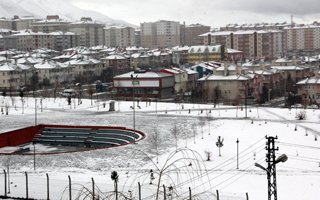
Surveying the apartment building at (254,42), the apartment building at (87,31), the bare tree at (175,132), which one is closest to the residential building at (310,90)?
the bare tree at (175,132)

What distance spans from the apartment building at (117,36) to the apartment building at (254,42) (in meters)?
24.9

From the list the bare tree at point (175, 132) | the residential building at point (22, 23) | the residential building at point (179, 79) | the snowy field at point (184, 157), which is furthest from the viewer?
the residential building at point (22, 23)

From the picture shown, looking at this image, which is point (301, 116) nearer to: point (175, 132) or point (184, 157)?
point (175, 132)

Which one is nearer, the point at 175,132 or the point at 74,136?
the point at 175,132

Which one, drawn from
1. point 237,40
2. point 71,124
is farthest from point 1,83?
point 237,40

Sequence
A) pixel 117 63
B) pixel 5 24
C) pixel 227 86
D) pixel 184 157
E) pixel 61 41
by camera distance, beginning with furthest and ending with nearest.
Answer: pixel 5 24, pixel 61 41, pixel 117 63, pixel 227 86, pixel 184 157

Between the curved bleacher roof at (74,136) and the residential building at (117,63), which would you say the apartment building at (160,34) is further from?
the curved bleacher roof at (74,136)

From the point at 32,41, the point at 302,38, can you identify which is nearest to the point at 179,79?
the point at 32,41

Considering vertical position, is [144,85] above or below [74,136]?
above

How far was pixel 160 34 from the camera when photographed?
9369 cm

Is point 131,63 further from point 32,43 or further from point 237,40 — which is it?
point 32,43

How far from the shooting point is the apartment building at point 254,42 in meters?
65.8

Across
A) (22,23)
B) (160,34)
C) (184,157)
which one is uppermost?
(22,23)

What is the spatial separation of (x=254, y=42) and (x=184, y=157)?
5633 centimetres
